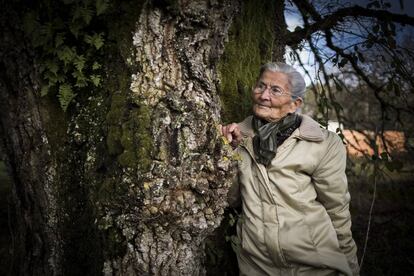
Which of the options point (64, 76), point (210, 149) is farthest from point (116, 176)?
point (64, 76)

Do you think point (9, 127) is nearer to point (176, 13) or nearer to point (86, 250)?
point (86, 250)

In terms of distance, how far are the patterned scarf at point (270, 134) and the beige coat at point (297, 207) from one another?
57mm

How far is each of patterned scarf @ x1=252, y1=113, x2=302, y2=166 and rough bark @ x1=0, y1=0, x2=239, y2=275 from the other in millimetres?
422

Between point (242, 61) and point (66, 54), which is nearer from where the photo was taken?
point (66, 54)

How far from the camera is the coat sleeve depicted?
9.15 feet

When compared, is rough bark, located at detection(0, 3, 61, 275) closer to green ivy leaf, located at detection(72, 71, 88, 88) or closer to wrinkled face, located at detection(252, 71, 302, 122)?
green ivy leaf, located at detection(72, 71, 88, 88)

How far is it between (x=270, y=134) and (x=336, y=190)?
2.34 ft

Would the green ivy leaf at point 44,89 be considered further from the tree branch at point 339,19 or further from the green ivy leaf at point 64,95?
the tree branch at point 339,19

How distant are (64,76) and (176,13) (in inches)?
37.3

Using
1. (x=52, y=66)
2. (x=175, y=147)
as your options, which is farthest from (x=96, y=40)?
(x=175, y=147)

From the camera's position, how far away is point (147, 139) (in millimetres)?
2244

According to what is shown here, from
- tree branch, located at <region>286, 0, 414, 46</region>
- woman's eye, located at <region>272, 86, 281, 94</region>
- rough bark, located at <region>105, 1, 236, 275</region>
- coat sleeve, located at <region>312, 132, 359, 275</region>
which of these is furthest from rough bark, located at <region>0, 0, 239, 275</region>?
tree branch, located at <region>286, 0, 414, 46</region>

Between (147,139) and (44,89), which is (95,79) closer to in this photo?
(44,89)

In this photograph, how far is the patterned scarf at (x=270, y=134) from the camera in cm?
270
